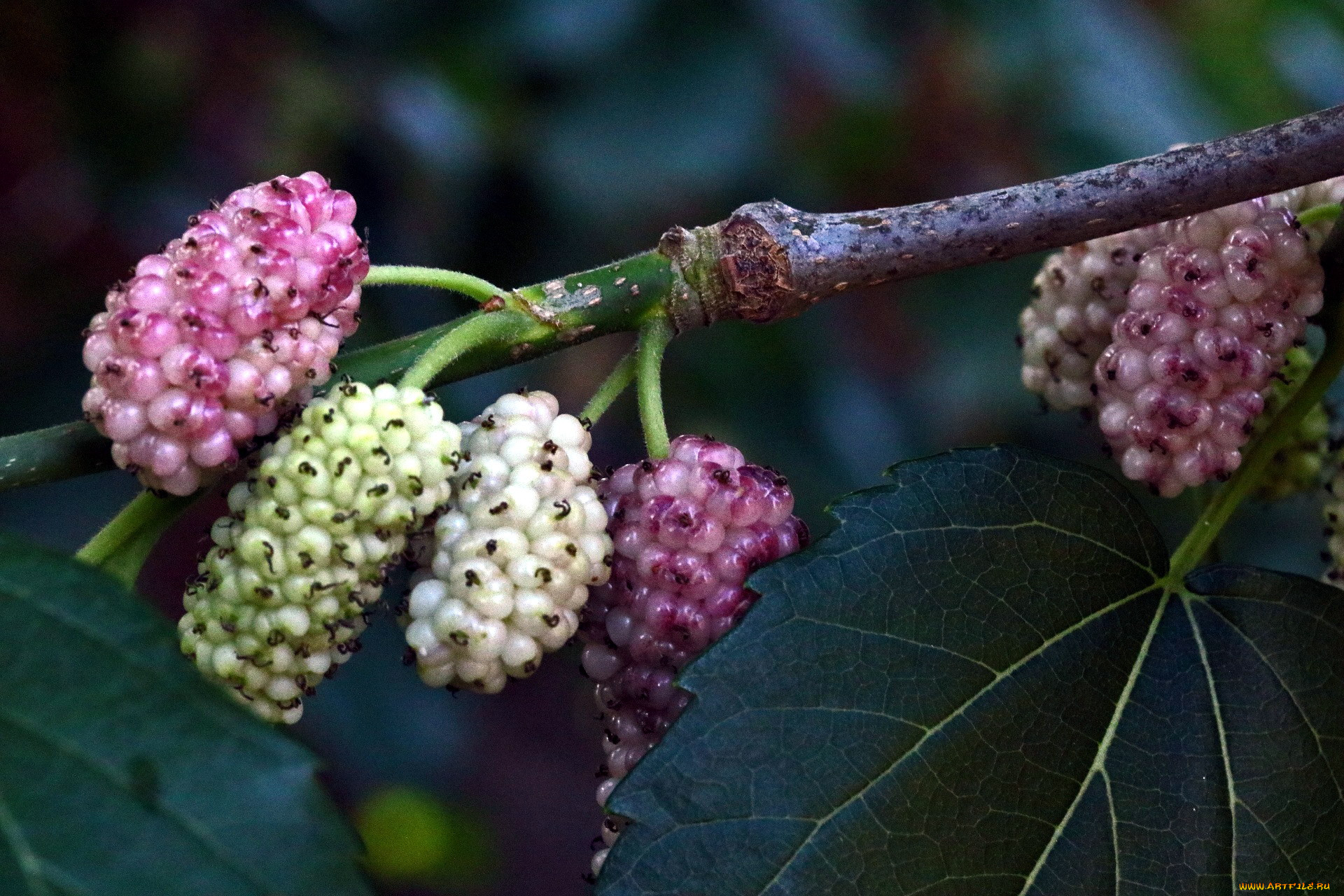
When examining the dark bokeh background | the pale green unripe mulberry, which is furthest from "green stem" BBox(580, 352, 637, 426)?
the dark bokeh background

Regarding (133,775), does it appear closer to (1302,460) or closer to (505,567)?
(505,567)

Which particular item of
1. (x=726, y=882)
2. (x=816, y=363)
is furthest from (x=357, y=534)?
(x=816, y=363)

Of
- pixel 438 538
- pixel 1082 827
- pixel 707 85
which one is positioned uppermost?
pixel 707 85

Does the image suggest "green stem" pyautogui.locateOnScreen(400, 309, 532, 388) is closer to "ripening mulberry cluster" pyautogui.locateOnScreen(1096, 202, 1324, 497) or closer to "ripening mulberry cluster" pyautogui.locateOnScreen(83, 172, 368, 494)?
"ripening mulberry cluster" pyautogui.locateOnScreen(83, 172, 368, 494)

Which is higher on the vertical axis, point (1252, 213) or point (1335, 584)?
point (1252, 213)

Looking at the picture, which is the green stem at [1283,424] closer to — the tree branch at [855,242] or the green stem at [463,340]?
the tree branch at [855,242]

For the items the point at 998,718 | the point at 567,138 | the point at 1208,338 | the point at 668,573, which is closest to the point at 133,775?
the point at 668,573

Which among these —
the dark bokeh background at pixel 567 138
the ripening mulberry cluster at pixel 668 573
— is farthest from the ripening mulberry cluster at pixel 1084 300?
the dark bokeh background at pixel 567 138

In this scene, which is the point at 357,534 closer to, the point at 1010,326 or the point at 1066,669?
the point at 1066,669
